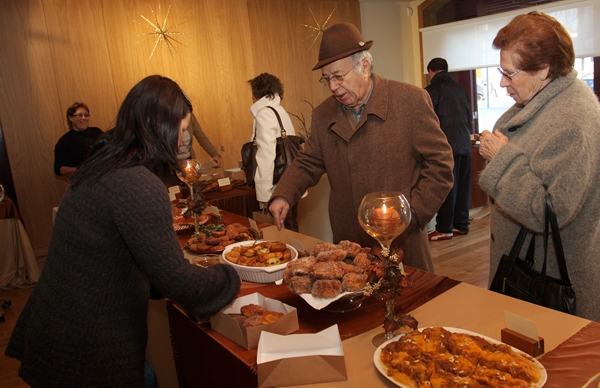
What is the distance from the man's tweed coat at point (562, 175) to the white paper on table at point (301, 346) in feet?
2.45

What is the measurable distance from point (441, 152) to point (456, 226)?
354 centimetres

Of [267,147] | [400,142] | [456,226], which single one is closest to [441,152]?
[400,142]

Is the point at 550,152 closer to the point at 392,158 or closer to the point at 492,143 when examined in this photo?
the point at 492,143

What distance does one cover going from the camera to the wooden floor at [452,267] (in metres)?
3.14

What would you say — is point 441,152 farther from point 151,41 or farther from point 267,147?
point 151,41

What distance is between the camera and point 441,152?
76.9 inches

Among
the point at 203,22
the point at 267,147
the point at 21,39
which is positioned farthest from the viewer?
the point at 203,22

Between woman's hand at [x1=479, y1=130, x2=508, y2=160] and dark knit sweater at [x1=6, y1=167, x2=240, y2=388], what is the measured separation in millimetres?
954

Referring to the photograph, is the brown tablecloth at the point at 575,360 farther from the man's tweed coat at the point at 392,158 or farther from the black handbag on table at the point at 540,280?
the man's tweed coat at the point at 392,158

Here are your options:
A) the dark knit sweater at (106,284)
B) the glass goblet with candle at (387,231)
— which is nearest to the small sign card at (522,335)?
the glass goblet with candle at (387,231)

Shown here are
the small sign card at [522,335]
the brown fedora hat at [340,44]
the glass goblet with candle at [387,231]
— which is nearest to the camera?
the small sign card at [522,335]

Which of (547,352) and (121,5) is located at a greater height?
(121,5)

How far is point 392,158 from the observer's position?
6.68ft

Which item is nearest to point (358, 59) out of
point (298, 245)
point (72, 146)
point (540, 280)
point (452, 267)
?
point (298, 245)
